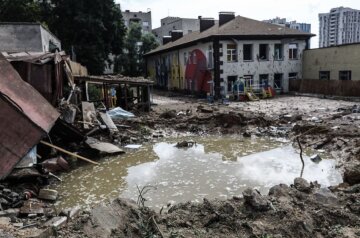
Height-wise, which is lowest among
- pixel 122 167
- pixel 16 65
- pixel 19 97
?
pixel 122 167

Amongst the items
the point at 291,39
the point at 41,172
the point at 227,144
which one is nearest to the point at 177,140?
A: the point at 227,144

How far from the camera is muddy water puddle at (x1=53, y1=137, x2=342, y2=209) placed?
10.0 m

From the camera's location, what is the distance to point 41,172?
10.8 metres

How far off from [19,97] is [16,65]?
2.59 meters

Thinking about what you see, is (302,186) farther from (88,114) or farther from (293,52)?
(293,52)

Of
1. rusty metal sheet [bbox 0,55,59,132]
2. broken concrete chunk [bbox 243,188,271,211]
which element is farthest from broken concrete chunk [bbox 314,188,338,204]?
rusty metal sheet [bbox 0,55,59,132]

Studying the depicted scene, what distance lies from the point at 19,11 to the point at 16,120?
29.8 m

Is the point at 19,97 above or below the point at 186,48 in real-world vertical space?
below

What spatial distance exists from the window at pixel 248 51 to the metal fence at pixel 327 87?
4882 millimetres

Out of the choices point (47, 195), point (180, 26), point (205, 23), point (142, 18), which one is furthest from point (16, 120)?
point (142, 18)

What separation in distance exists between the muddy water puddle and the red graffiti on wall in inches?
699

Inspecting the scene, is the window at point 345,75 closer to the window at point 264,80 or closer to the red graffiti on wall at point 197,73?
the window at point 264,80

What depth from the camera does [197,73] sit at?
34.0 m

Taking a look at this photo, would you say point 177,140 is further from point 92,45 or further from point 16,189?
point 92,45
